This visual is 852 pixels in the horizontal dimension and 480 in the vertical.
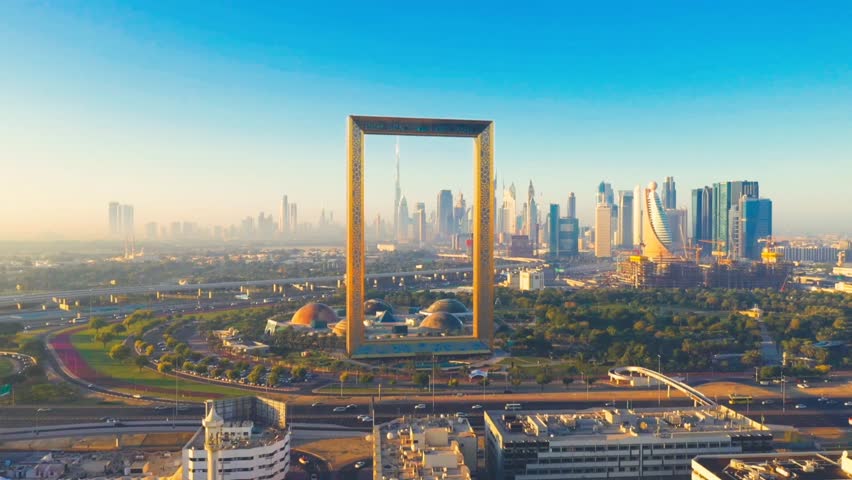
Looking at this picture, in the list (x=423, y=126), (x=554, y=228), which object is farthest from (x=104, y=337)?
(x=554, y=228)

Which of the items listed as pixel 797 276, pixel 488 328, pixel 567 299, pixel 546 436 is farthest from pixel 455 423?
pixel 797 276

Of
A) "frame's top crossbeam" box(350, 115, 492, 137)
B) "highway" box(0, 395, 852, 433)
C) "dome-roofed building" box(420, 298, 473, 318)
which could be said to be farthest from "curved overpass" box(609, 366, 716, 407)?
"dome-roofed building" box(420, 298, 473, 318)

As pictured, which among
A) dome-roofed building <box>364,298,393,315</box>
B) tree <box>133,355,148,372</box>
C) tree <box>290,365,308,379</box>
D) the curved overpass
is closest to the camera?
the curved overpass

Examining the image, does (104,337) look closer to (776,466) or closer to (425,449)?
(425,449)

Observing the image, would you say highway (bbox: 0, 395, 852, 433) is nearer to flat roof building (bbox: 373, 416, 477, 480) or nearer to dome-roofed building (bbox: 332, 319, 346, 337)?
flat roof building (bbox: 373, 416, 477, 480)

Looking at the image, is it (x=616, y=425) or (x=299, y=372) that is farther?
(x=299, y=372)

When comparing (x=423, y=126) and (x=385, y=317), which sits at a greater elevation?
(x=423, y=126)
